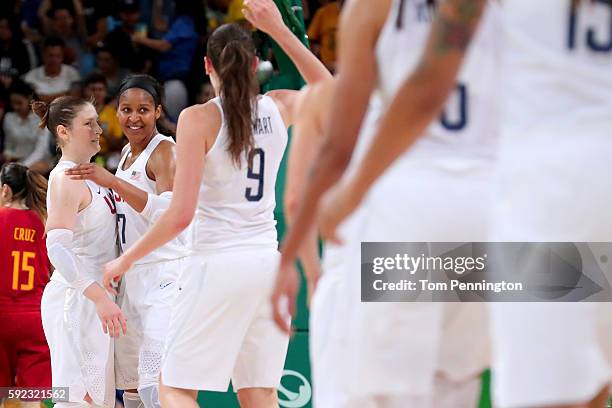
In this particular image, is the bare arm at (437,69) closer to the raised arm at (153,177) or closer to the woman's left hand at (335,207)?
the woman's left hand at (335,207)

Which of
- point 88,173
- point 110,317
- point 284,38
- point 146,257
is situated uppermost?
point 284,38

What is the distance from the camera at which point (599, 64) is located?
7.96 feet

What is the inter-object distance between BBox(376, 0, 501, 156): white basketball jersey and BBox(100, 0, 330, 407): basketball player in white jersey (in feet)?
6.97

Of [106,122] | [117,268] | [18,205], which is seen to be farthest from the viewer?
[106,122]

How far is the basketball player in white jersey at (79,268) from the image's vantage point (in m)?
5.86

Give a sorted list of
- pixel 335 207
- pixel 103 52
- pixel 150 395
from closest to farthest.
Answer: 1. pixel 335 207
2. pixel 150 395
3. pixel 103 52

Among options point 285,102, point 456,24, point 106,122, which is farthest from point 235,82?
point 106,122

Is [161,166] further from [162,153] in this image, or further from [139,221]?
[139,221]

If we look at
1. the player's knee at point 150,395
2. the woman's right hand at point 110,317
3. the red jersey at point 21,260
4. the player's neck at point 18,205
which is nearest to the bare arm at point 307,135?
the woman's right hand at point 110,317

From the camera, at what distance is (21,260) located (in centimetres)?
705

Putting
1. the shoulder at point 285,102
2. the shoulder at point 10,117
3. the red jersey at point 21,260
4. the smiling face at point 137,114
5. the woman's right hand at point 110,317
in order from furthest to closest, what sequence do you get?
1. the shoulder at point 10,117
2. the red jersey at point 21,260
3. the smiling face at point 137,114
4. the woman's right hand at point 110,317
5. the shoulder at point 285,102

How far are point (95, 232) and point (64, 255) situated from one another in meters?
0.49

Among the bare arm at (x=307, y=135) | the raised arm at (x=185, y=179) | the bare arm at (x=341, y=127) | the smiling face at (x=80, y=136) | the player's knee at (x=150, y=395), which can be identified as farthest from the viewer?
the smiling face at (x=80, y=136)

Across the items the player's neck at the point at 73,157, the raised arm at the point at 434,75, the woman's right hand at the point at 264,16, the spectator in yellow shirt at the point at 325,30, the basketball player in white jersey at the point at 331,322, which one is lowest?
the basketball player in white jersey at the point at 331,322
